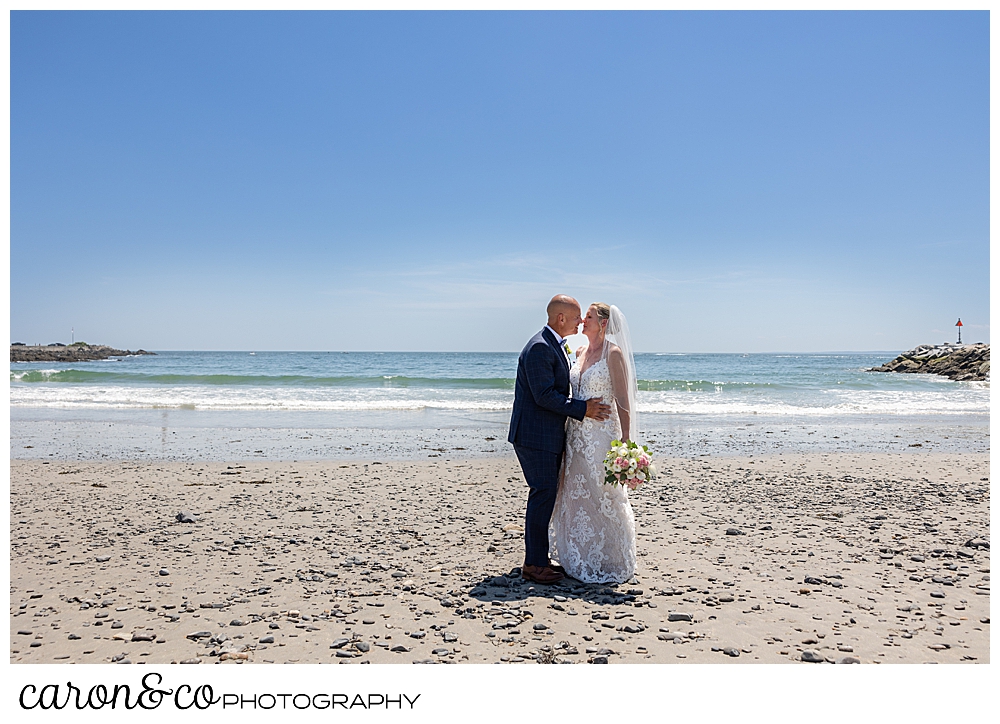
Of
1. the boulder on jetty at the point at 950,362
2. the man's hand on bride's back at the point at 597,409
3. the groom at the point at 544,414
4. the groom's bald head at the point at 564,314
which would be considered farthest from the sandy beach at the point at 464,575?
the boulder on jetty at the point at 950,362

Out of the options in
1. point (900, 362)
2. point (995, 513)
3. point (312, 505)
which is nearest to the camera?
point (995, 513)

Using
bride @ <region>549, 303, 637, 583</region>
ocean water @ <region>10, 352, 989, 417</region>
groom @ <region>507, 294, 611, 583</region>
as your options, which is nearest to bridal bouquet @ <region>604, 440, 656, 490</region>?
bride @ <region>549, 303, 637, 583</region>

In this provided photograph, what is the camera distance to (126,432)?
48.1 feet

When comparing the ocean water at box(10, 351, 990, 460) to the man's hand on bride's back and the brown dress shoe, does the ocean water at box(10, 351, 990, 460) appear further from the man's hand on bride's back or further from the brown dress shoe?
the man's hand on bride's back

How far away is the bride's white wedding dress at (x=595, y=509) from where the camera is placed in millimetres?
5426

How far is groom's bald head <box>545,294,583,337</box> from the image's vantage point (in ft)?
17.5

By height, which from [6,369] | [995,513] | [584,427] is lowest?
[995,513]

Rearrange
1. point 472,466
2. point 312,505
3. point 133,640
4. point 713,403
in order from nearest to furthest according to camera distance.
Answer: point 133,640
point 312,505
point 472,466
point 713,403

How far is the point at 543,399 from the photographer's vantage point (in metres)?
5.20

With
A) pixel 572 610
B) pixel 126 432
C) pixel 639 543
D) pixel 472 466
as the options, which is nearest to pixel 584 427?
pixel 572 610

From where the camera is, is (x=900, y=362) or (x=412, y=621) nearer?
(x=412, y=621)

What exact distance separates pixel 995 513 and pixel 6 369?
712 cm

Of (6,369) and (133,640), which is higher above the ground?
(6,369)

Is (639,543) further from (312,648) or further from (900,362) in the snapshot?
(900,362)
